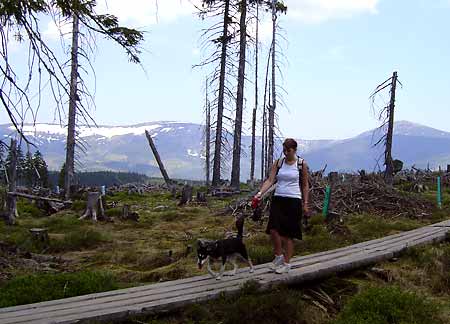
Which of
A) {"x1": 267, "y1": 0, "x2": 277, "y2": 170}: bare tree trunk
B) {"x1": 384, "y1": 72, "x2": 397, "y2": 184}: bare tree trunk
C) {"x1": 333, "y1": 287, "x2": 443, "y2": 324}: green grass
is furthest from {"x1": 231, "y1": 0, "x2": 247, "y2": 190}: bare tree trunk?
{"x1": 333, "y1": 287, "x2": 443, "y2": 324}: green grass

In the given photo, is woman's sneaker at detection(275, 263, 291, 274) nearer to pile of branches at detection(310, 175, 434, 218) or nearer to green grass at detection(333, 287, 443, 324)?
green grass at detection(333, 287, 443, 324)

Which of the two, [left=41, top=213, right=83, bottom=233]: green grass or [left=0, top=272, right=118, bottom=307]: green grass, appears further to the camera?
[left=41, top=213, right=83, bottom=233]: green grass

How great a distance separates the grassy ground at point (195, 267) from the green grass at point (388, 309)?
19 mm

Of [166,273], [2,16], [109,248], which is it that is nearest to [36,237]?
[109,248]

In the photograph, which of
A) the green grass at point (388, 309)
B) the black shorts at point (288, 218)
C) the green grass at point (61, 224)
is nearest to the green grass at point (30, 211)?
the green grass at point (61, 224)

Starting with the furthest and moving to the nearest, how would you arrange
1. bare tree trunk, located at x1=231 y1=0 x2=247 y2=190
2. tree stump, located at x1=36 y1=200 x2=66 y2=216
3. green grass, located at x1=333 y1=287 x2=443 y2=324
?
bare tree trunk, located at x1=231 y1=0 x2=247 y2=190 → tree stump, located at x1=36 y1=200 x2=66 y2=216 → green grass, located at x1=333 y1=287 x2=443 y2=324

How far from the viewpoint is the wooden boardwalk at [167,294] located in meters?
5.59

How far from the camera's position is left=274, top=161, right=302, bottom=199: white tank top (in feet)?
24.3

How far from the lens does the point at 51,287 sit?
271 inches

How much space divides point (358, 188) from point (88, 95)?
496 inches

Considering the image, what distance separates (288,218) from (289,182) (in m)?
0.53

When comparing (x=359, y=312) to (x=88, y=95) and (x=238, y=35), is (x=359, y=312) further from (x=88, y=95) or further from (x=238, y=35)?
(x=238, y=35)

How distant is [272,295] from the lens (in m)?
6.31

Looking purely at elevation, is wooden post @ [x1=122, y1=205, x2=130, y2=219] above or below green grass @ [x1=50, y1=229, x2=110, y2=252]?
above
